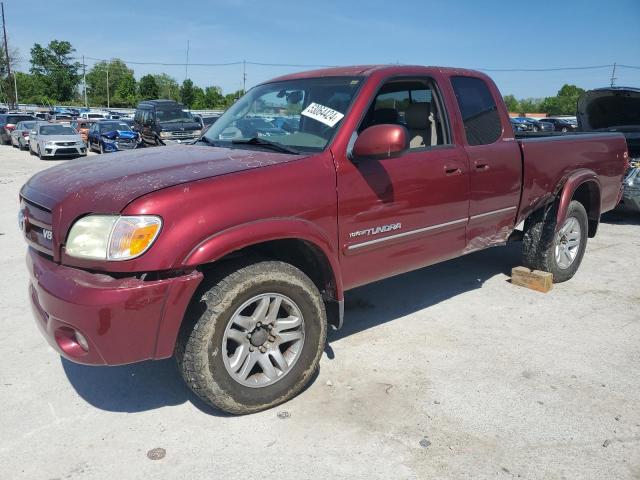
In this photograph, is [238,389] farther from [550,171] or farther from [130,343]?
[550,171]

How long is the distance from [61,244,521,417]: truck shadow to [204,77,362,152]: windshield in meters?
1.58

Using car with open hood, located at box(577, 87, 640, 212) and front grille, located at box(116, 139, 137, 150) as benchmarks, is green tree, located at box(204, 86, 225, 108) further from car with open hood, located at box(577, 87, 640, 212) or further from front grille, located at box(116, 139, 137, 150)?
car with open hood, located at box(577, 87, 640, 212)

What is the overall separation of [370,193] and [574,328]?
2.22 m

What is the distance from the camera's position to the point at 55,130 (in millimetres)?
21578

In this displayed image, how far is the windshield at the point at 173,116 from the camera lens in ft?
63.4

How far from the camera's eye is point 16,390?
3.29m

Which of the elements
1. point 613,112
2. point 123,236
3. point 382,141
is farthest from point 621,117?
point 123,236

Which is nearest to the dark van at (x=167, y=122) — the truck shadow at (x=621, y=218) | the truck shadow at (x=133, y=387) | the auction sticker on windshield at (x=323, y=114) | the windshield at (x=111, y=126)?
the windshield at (x=111, y=126)

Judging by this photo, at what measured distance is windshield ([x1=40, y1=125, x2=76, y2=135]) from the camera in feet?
70.1

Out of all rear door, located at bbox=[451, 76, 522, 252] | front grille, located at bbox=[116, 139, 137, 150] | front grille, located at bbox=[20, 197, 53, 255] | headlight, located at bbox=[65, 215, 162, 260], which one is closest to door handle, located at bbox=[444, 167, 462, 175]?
rear door, located at bbox=[451, 76, 522, 252]

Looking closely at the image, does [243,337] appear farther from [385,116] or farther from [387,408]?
[385,116]

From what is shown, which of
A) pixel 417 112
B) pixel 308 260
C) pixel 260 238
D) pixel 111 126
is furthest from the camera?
pixel 111 126

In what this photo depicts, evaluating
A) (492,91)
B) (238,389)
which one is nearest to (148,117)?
(492,91)

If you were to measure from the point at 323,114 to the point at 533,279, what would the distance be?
2926mm
